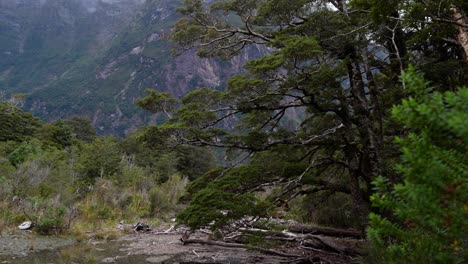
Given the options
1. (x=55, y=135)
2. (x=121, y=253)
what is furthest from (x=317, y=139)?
(x=55, y=135)

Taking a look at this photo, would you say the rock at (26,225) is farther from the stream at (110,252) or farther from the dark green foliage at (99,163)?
the dark green foliage at (99,163)

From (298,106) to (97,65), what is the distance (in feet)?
436

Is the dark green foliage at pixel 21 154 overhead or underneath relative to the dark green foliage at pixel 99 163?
overhead

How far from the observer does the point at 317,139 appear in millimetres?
8188

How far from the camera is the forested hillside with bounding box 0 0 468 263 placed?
4.27ft

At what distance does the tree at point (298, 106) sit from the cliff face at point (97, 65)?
7781cm

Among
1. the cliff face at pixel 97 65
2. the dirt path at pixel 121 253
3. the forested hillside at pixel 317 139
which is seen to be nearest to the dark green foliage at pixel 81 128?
the forested hillside at pixel 317 139

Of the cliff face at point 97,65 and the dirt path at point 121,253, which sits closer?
the dirt path at point 121,253

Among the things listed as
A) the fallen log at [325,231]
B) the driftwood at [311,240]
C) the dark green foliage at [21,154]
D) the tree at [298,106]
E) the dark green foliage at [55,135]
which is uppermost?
the tree at [298,106]

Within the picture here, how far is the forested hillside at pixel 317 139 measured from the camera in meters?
1.30

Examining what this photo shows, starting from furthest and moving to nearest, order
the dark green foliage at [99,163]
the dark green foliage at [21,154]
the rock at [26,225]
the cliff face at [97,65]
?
the cliff face at [97,65] < the dark green foliage at [99,163] < the dark green foliage at [21,154] < the rock at [26,225]

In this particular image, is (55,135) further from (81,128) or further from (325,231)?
(325,231)

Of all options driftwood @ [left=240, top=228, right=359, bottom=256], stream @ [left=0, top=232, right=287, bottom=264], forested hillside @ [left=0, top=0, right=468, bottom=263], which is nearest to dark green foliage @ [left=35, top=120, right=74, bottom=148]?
forested hillside @ [left=0, top=0, right=468, bottom=263]

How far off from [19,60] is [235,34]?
164m
